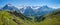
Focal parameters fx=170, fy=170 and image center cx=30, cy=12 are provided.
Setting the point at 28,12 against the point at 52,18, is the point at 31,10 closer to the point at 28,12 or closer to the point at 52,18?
the point at 28,12

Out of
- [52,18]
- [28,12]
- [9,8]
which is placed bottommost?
[52,18]

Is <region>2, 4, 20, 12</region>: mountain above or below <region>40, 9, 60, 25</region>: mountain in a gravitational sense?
above

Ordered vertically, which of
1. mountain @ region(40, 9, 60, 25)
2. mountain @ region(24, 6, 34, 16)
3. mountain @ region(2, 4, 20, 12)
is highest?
mountain @ region(2, 4, 20, 12)

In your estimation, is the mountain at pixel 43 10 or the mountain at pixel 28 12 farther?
the mountain at pixel 28 12

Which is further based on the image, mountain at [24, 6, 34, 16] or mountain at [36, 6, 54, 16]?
mountain at [24, 6, 34, 16]

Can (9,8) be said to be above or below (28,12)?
above

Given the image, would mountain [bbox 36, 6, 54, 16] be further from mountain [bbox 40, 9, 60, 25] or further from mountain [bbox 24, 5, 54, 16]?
mountain [bbox 40, 9, 60, 25]

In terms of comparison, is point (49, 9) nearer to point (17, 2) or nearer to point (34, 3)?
point (34, 3)

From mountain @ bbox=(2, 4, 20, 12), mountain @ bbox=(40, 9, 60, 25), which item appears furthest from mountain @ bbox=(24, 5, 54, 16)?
mountain @ bbox=(2, 4, 20, 12)

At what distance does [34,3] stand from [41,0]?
30cm

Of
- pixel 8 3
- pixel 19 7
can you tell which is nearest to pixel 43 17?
pixel 19 7

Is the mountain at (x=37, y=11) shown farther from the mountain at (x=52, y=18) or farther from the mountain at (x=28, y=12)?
the mountain at (x=52, y=18)

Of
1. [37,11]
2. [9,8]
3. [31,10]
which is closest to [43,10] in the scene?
[37,11]

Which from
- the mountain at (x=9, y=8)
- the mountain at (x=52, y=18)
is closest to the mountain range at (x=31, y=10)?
the mountain at (x=9, y=8)
